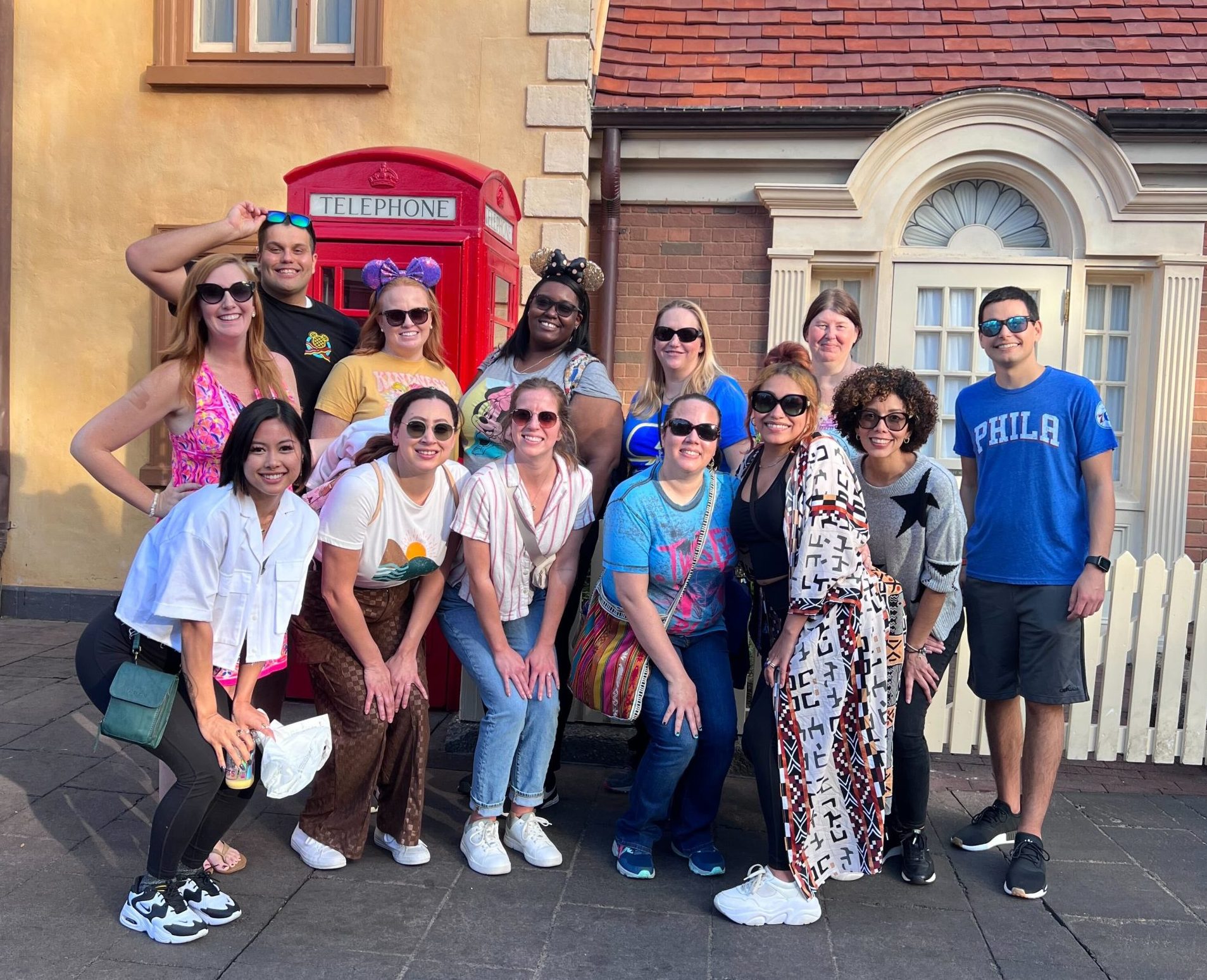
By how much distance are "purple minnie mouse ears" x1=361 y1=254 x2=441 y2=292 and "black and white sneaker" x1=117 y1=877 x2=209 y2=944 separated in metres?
2.54

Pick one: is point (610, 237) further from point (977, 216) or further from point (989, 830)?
point (989, 830)

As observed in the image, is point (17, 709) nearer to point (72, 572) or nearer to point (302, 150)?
point (72, 572)

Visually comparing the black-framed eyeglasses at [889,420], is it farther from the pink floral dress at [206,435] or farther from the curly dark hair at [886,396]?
the pink floral dress at [206,435]

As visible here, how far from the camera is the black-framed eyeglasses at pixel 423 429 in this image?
3.43m

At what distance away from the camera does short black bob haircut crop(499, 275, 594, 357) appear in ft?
13.5

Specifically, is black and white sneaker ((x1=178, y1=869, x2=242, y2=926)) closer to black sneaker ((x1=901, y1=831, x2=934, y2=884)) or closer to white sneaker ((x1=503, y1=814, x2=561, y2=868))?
white sneaker ((x1=503, y1=814, x2=561, y2=868))

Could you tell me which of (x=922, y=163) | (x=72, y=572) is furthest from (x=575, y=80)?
(x=72, y=572)

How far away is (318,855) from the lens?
11.6ft

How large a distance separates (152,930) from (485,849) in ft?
3.54

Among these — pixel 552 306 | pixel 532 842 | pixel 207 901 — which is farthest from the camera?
pixel 552 306

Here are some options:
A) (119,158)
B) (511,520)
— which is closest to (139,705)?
(511,520)

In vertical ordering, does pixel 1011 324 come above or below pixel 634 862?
above

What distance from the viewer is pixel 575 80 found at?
7051 mm

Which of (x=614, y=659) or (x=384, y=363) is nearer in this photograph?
(x=614, y=659)
